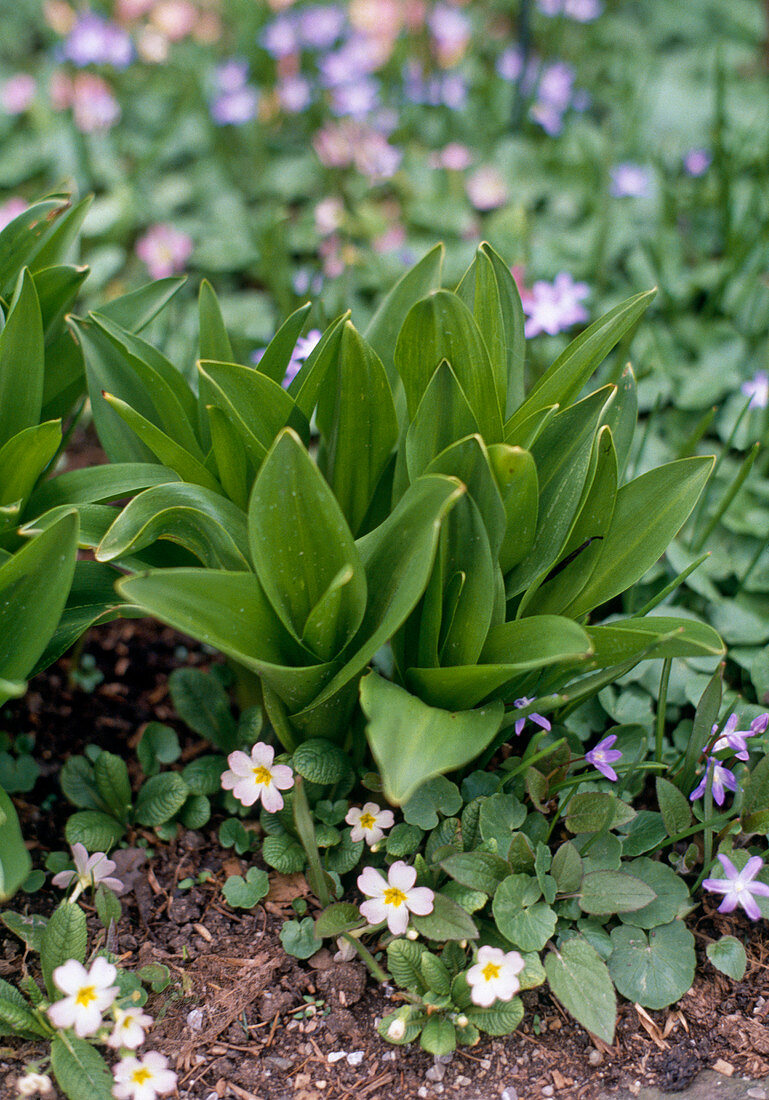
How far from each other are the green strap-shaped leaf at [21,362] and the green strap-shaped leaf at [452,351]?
581 millimetres

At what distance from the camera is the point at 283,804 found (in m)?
1.42

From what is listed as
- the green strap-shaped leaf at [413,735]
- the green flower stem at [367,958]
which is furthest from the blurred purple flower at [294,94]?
the green flower stem at [367,958]

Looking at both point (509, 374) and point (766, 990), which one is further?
point (509, 374)

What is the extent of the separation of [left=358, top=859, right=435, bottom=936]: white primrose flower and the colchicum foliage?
9.8 inches

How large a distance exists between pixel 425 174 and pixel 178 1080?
9.07ft

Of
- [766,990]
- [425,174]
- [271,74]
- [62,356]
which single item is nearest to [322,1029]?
[766,990]

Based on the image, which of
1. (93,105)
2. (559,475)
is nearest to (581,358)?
(559,475)

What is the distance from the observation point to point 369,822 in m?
1.40

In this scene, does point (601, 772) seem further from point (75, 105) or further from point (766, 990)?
point (75, 105)

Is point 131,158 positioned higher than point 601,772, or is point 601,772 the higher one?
point 131,158

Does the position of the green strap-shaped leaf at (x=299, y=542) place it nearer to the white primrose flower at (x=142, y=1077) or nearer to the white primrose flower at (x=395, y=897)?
the white primrose flower at (x=395, y=897)

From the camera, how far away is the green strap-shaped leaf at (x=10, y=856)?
112cm

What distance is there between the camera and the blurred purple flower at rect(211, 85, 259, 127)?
9.83 ft

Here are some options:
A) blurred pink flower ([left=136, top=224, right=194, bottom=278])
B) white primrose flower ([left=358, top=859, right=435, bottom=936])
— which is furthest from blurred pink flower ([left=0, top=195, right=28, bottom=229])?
white primrose flower ([left=358, top=859, right=435, bottom=936])
